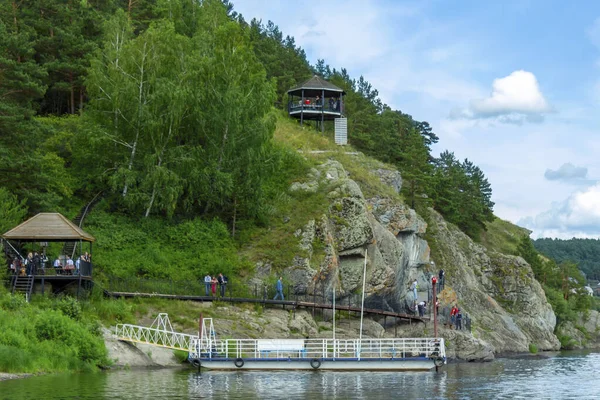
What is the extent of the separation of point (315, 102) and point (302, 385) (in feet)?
186

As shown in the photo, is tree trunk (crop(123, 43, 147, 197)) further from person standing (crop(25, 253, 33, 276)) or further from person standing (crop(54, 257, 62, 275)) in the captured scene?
person standing (crop(25, 253, 33, 276))

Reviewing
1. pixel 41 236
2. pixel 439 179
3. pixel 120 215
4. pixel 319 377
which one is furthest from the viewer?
pixel 439 179

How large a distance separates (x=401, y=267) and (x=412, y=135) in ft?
123

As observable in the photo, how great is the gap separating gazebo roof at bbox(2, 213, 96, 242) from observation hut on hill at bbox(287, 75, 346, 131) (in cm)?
4508

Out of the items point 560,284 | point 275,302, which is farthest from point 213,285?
point 560,284

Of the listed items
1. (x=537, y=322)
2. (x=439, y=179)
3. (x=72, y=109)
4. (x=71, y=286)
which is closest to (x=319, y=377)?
(x=71, y=286)

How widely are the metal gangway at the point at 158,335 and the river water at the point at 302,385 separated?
1.75m

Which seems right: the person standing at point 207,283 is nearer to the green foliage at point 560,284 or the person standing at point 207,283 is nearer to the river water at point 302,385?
the river water at point 302,385

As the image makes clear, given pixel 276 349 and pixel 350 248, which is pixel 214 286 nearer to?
pixel 276 349

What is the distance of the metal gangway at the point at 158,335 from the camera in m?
42.6

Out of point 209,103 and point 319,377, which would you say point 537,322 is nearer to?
point 209,103

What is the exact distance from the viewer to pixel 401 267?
6475cm

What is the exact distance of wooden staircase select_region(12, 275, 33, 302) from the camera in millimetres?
44250

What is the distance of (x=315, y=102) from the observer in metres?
90.0
